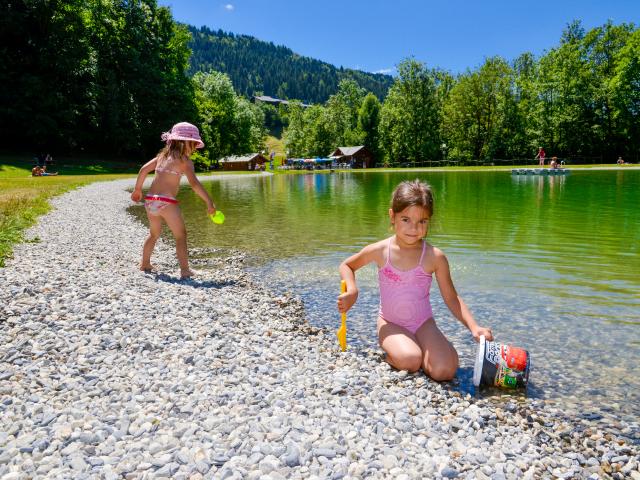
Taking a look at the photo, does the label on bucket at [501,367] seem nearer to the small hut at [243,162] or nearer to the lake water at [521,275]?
the lake water at [521,275]

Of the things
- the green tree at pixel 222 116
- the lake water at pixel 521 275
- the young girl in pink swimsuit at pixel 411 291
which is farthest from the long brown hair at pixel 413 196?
the green tree at pixel 222 116

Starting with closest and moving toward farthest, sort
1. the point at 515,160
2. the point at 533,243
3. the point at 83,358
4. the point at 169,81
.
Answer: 1. the point at 83,358
2. the point at 533,243
3. the point at 169,81
4. the point at 515,160

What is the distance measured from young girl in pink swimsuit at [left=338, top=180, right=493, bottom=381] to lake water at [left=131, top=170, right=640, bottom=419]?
461mm

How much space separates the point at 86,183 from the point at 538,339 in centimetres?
3390

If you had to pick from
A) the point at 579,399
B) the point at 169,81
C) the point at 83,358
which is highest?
the point at 169,81

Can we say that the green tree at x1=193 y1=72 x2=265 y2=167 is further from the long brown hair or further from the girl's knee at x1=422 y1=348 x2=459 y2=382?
the girl's knee at x1=422 y1=348 x2=459 y2=382

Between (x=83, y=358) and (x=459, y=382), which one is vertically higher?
(x=83, y=358)

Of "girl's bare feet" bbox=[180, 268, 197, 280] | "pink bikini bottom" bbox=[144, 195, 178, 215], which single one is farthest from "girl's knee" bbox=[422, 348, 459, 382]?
Answer: "pink bikini bottom" bbox=[144, 195, 178, 215]

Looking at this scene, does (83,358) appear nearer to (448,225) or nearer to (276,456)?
(276,456)

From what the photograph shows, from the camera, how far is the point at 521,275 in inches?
364

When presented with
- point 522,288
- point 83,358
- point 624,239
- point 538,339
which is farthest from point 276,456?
point 624,239

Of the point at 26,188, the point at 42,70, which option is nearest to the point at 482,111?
the point at 42,70

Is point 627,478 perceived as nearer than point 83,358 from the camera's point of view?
Yes

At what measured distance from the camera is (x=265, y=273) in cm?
990
